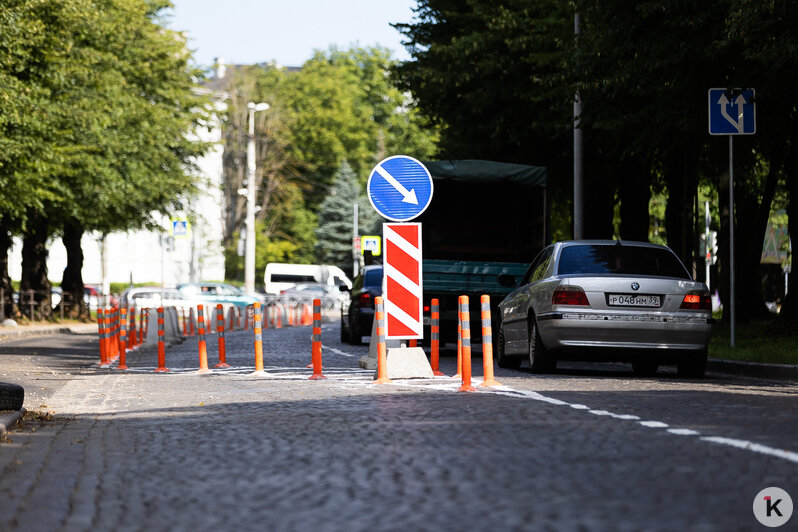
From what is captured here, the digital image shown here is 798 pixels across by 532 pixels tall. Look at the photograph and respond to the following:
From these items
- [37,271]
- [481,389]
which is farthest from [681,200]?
[37,271]

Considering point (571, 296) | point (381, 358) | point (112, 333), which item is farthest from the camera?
point (112, 333)

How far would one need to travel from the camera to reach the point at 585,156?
31781 mm

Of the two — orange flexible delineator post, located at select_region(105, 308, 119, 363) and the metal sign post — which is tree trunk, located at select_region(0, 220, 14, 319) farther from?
the metal sign post

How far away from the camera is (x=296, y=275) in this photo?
8556cm

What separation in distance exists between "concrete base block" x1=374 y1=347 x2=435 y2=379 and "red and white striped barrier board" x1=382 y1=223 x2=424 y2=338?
0.26 m

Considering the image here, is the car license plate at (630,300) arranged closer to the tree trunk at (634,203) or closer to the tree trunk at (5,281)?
the tree trunk at (634,203)

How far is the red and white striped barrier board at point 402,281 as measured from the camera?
602 inches

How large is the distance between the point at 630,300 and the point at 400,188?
9.50ft

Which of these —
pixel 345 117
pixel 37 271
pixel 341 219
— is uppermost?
pixel 345 117

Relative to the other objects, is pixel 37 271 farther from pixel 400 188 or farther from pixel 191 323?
pixel 400 188

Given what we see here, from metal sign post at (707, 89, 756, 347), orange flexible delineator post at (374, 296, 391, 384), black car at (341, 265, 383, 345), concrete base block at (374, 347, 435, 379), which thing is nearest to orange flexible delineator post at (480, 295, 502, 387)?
orange flexible delineator post at (374, 296, 391, 384)

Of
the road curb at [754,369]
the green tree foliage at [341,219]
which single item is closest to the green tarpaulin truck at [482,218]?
the road curb at [754,369]

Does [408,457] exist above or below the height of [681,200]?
below

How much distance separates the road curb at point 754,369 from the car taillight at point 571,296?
7.59ft
